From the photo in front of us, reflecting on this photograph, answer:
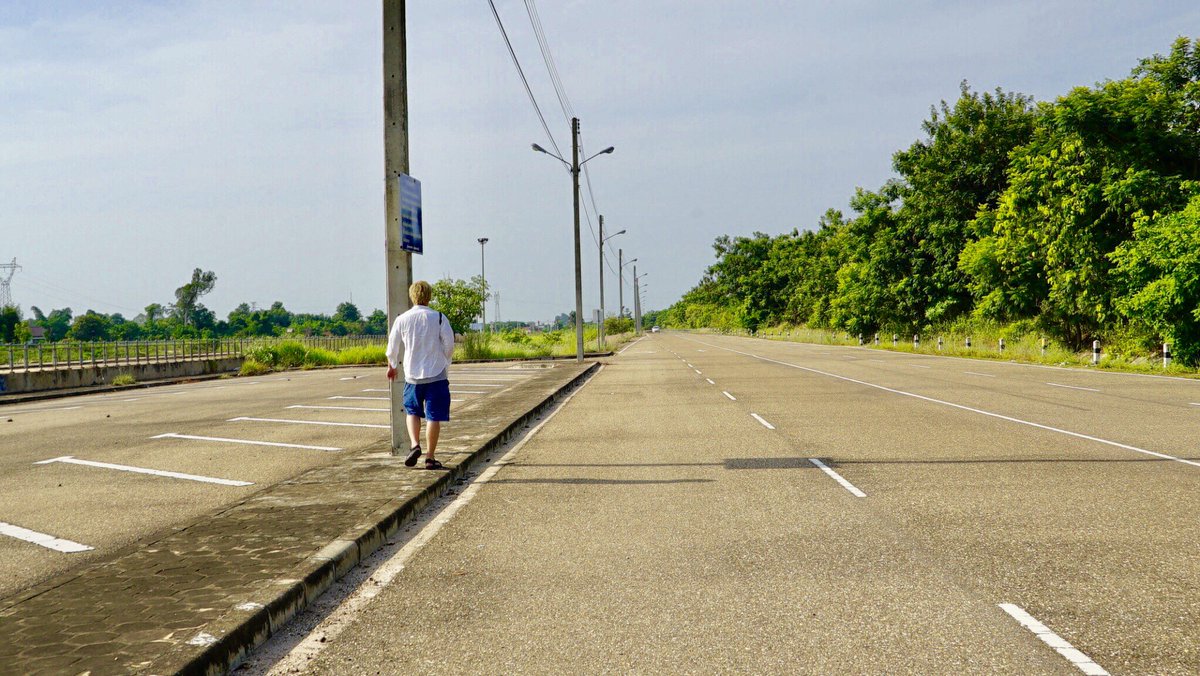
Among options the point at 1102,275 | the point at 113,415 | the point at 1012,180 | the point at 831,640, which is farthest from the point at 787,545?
the point at 1012,180

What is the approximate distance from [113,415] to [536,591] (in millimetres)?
14667

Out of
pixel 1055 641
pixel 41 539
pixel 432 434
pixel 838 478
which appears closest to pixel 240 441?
pixel 432 434

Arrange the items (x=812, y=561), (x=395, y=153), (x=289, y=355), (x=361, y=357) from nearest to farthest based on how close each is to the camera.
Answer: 1. (x=812, y=561)
2. (x=395, y=153)
3. (x=289, y=355)
4. (x=361, y=357)

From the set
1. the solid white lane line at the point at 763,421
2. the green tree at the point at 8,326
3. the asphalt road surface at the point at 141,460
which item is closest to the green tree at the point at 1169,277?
the solid white lane line at the point at 763,421

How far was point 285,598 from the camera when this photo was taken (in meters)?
4.20

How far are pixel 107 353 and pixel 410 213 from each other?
105 feet

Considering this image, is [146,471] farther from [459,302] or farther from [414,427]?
[459,302]

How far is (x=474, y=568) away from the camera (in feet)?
16.6

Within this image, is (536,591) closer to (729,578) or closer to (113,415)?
(729,578)

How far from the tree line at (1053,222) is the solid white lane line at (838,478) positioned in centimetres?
1589

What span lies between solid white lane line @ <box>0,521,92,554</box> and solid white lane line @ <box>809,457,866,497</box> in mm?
6143

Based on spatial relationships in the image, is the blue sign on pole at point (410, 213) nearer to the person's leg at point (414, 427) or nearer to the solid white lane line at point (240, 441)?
the person's leg at point (414, 427)

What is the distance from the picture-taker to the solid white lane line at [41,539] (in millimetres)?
5742

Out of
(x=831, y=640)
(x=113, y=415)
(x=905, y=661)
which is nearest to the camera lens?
(x=905, y=661)
